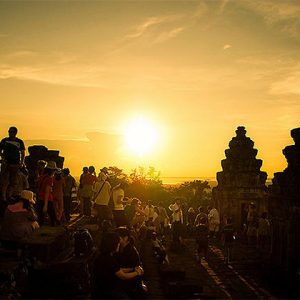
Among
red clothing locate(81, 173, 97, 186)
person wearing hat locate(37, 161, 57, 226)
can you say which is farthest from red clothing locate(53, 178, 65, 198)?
red clothing locate(81, 173, 97, 186)

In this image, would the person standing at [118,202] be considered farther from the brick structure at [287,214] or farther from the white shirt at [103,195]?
the brick structure at [287,214]

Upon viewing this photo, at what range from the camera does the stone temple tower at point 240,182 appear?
26500 mm

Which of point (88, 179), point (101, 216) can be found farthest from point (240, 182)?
point (101, 216)

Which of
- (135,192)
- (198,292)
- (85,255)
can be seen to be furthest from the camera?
(135,192)

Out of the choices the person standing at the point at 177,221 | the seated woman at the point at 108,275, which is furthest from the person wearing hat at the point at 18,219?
the person standing at the point at 177,221

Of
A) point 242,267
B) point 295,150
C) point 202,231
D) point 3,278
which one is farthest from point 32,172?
point 3,278

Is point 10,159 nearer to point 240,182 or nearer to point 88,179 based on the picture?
point 88,179

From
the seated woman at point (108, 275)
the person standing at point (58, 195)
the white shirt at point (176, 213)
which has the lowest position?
the seated woman at point (108, 275)

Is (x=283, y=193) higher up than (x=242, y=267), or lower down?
higher up

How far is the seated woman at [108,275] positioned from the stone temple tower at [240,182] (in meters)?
20.0

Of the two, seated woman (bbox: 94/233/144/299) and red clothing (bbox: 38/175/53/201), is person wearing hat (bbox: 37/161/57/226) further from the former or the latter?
seated woman (bbox: 94/233/144/299)

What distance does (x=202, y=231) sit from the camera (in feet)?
53.5

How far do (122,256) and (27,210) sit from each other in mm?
1873

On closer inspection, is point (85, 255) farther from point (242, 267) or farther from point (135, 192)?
point (135, 192)
